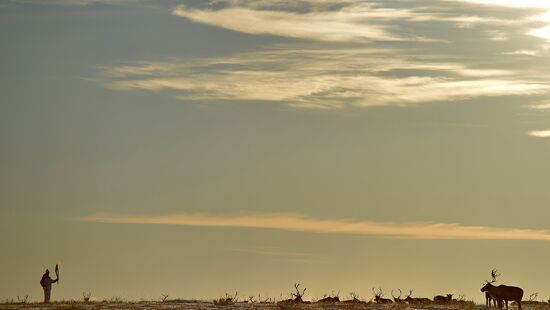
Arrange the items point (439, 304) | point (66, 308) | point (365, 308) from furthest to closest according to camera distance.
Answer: point (439, 304), point (365, 308), point (66, 308)

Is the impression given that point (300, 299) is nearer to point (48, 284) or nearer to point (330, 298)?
point (330, 298)

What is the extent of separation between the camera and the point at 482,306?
217 ft

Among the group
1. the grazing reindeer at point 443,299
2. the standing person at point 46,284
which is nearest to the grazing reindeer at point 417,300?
the grazing reindeer at point 443,299

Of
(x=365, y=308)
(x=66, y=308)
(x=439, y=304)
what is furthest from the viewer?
(x=439, y=304)

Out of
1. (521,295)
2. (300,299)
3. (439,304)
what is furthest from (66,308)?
(521,295)

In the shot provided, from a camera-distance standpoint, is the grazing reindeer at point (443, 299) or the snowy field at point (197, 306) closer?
the snowy field at point (197, 306)

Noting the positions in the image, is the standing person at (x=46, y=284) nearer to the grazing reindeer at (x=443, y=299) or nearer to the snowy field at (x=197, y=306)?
the snowy field at (x=197, y=306)

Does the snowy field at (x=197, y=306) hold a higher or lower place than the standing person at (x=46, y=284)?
lower

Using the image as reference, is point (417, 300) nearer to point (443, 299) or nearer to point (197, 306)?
point (443, 299)

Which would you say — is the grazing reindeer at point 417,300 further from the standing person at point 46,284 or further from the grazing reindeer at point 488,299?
the standing person at point 46,284

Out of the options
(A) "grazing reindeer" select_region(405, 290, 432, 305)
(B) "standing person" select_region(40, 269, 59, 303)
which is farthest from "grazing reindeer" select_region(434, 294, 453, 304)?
(B) "standing person" select_region(40, 269, 59, 303)

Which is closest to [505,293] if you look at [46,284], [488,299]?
[488,299]

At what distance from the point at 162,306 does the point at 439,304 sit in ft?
52.3

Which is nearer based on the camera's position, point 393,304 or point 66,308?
point 66,308
